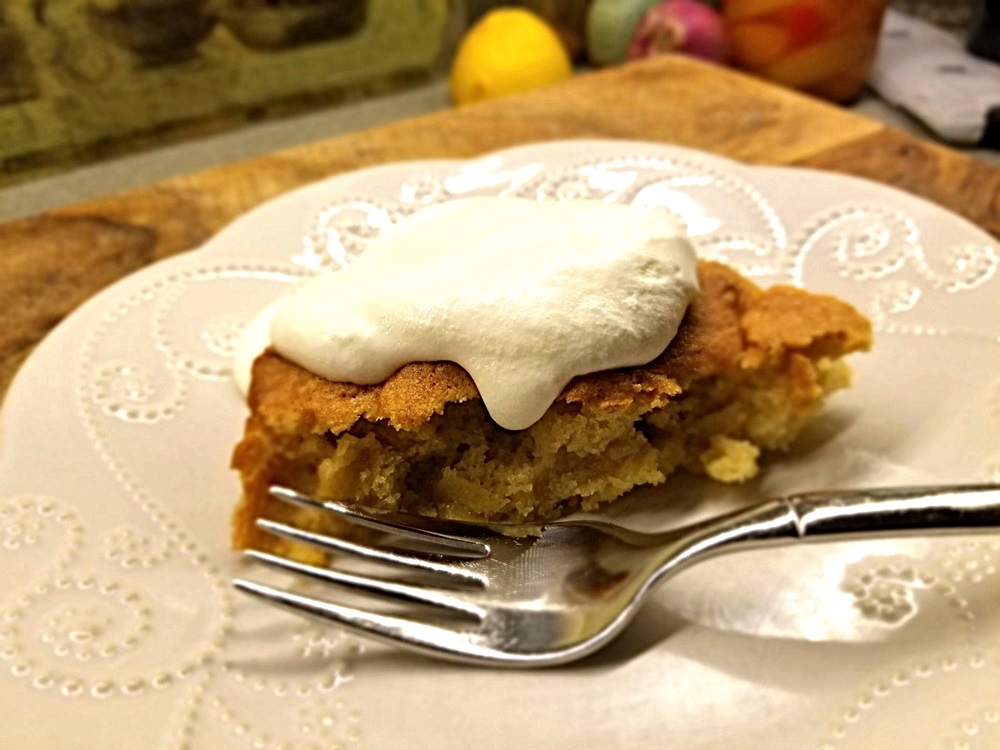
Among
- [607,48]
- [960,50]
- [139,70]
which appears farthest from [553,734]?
[960,50]

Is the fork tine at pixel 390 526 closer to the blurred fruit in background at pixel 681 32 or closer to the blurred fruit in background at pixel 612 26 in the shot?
the blurred fruit in background at pixel 681 32

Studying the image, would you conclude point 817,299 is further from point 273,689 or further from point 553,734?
point 273,689

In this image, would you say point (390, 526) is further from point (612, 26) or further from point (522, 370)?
point (612, 26)

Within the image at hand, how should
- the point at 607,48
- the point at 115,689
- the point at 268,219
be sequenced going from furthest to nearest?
the point at 607,48 < the point at 268,219 < the point at 115,689

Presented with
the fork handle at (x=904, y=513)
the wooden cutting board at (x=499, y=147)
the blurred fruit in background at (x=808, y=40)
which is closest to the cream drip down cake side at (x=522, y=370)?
the fork handle at (x=904, y=513)

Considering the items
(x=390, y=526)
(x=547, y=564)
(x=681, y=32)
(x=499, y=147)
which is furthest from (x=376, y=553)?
(x=681, y=32)

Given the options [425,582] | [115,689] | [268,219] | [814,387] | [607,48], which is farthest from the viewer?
[607,48]
